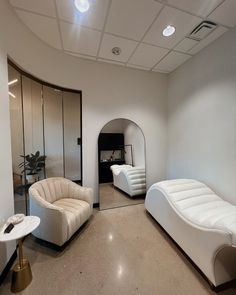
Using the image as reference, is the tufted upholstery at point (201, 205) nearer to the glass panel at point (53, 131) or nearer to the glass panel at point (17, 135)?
the glass panel at point (53, 131)

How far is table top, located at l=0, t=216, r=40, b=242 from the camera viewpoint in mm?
1346

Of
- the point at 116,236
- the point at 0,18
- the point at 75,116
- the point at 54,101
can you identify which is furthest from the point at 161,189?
the point at 0,18

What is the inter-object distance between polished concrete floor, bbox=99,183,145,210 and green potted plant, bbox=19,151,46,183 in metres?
1.25

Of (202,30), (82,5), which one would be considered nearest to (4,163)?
(82,5)

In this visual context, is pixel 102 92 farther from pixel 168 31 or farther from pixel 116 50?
pixel 168 31

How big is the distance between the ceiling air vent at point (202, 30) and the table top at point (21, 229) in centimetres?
323

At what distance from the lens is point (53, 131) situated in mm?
3064

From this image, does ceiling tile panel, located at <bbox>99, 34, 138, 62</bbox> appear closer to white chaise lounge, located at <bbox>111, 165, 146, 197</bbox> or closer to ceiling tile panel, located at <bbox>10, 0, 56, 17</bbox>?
ceiling tile panel, located at <bbox>10, 0, 56, 17</bbox>

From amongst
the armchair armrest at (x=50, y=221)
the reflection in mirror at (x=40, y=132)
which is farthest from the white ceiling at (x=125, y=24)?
the armchair armrest at (x=50, y=221)

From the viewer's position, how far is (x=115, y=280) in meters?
1.58

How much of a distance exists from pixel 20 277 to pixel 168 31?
137 inches

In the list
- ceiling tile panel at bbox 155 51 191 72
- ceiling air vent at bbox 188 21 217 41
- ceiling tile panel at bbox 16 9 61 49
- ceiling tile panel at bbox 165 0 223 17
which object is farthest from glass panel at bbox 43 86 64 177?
ceiling air vent at bbox 188 21 217 41

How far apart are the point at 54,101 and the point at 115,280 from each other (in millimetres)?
2995

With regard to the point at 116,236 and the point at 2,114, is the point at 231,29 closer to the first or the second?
the point at 2,114
